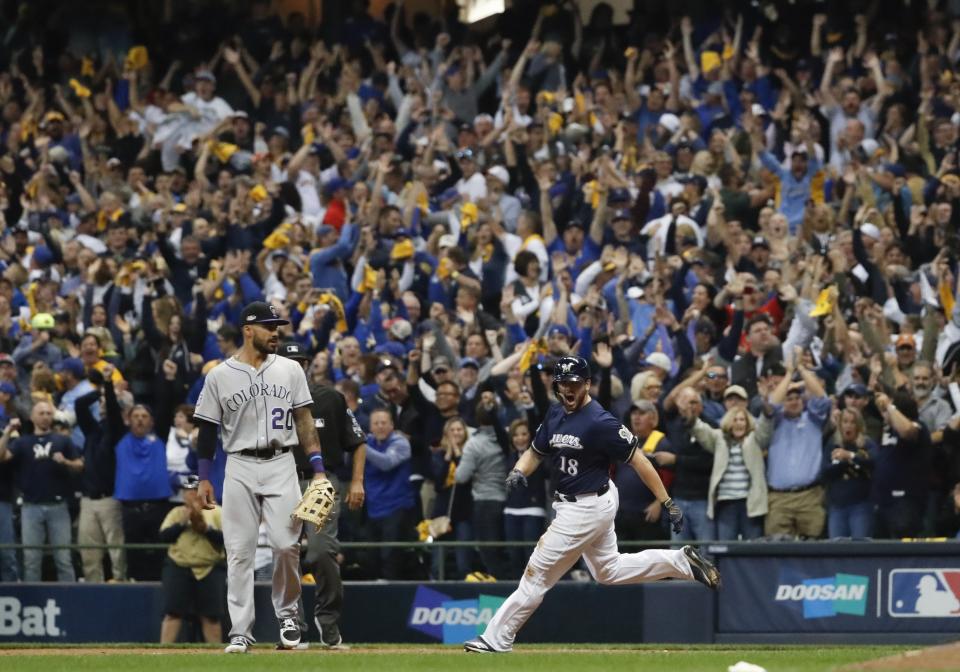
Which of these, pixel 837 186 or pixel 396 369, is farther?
pixel 837 186

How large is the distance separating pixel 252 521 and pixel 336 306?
783cm

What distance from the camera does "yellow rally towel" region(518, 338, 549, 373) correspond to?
58.7 ft

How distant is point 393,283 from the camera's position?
20156 mm

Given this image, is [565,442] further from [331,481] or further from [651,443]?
[651,443]

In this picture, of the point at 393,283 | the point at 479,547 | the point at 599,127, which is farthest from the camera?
the point at 599,127

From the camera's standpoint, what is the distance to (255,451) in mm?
12195

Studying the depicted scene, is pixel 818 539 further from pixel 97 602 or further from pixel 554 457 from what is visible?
pixel 97 602

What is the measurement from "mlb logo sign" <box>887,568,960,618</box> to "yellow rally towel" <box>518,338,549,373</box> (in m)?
4.12

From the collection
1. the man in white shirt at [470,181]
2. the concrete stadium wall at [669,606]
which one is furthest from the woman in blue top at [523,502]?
the man in white shirt at [470,181]

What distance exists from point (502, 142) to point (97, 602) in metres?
8.77

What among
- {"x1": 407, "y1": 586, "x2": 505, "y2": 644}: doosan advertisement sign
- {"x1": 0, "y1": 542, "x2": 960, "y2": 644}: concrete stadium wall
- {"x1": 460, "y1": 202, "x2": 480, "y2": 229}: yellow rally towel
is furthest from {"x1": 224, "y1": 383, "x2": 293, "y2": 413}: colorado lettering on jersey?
{"x1": 460, "y1": 202, "x2": 480, "y2": 229}: yellow rally towel

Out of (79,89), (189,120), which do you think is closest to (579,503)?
(189,120)

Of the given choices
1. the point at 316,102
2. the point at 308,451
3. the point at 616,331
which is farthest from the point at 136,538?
the point at 316,102

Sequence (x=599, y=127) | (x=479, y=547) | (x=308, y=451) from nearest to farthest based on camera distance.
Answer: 1. (x=308, y=451)
2. (x=479, y=547)
3. (x=599, y=127)
